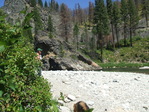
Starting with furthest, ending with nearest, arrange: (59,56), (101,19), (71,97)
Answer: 1. (101,19)
2. (59,56)
3. (71,97)

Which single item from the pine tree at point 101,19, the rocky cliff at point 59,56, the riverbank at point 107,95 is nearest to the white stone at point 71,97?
the riverbank at point 107,95

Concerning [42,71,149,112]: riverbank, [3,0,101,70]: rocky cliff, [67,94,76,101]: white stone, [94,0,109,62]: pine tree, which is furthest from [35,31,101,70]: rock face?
[67,94,76,101]: white stone

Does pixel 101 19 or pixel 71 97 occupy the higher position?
pixel 101 19

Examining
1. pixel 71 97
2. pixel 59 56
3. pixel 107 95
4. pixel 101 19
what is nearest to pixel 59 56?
pixel 59 56

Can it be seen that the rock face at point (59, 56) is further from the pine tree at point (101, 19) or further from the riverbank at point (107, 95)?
the riverbank at point (107, 95)

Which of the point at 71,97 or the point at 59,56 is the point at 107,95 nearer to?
the point at 71,97

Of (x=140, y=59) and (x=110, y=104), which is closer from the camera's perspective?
(x=110, y=104)

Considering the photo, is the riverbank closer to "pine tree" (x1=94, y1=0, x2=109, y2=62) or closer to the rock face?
the rock face

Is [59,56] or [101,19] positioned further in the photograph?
[101,19]

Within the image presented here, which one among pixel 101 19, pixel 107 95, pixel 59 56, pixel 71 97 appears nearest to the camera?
pixel 71 97

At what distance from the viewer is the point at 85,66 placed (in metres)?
28.3

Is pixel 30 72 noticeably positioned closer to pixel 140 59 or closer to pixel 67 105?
pixel 67 105

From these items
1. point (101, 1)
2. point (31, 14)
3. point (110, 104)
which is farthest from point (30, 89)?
point (101, 1)

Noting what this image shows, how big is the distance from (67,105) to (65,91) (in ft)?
3.88
